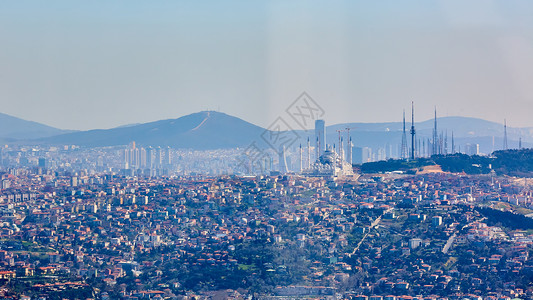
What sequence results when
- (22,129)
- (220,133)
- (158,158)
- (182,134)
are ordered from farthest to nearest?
(22,129) → (182,134) → (220,133) → (158,158)

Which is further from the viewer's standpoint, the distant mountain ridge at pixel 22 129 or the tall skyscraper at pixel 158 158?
the distant mountain ridge at pixel 22 129

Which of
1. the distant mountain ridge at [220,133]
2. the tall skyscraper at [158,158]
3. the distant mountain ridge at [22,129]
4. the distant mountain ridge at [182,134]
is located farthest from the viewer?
the distant mountain ridge at [22,129]

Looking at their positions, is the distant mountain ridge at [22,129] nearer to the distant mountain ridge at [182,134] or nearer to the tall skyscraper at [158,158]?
the distant mountain ridge at [182,134]

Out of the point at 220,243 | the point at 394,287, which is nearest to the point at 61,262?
the point at 220,243

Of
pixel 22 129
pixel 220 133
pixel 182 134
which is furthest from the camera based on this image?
pixel 22 129

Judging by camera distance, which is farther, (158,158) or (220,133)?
(220,133)

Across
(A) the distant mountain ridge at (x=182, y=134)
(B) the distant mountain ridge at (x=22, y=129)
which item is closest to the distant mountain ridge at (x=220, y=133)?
(A) the distant mountain ridge at (x=182, y=134)

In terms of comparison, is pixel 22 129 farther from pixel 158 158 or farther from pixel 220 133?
pixel 158 158

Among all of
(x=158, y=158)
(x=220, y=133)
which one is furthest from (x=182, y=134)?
(x=158, y=158)

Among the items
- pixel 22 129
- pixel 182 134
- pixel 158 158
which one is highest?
pixel 22 129
